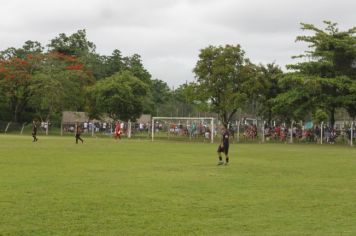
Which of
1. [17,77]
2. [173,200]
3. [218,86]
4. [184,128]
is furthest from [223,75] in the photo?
[173,200]

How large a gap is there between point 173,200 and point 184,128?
141 ft

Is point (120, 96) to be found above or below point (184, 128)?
above

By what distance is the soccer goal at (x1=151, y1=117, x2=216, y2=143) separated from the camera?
Result: 52719mm

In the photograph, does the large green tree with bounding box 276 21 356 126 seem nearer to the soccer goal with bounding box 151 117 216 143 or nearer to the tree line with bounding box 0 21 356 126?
the tree line with bounding box 0 21 356 126

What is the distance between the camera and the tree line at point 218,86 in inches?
1873

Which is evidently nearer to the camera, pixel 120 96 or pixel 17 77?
pixel 120 96


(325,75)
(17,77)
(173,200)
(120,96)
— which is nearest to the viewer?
(173,200)

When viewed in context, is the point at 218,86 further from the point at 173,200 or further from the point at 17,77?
the point at 173,200

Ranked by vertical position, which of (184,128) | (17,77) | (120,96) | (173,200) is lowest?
(173,200)

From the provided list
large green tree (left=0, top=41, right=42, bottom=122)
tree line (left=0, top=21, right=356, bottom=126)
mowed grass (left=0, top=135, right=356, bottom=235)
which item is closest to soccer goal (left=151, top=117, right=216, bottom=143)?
tree line (left=0, top=21, right=356, bottom=126)

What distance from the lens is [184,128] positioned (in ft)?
183

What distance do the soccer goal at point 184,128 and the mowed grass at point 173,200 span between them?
3143 cm

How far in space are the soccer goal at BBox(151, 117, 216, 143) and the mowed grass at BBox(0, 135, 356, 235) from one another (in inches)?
1237

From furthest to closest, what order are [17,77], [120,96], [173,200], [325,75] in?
1. [17,77]
2. [120,96]
3. [325,75]
4. [173,200]
